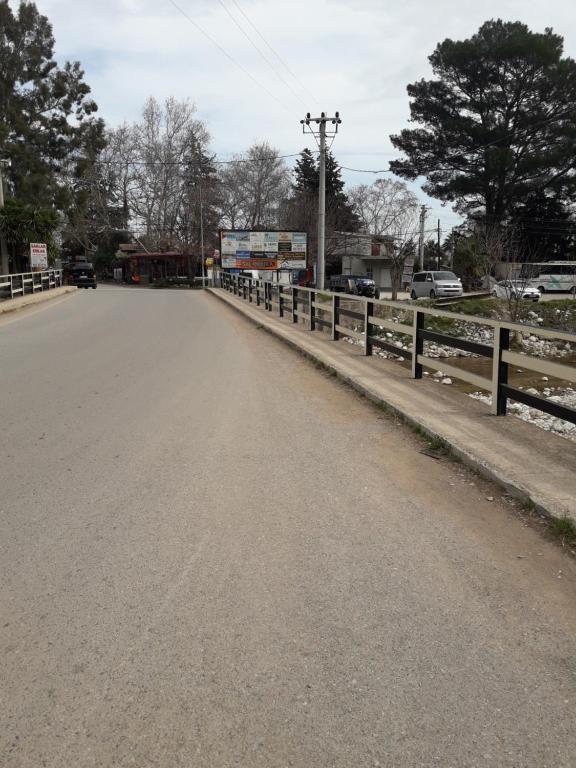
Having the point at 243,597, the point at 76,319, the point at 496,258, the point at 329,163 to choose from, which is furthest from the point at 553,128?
the point at 243,597

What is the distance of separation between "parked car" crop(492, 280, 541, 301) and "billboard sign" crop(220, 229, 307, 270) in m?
16.8

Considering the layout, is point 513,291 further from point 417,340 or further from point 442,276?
point 417,340

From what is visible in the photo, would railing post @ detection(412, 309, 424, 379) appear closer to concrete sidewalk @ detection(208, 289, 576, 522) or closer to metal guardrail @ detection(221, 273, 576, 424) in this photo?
metal guardrail @ detection(221, 273, 576, 424)

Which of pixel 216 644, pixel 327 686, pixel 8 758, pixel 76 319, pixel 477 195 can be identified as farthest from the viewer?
pixel 477 195

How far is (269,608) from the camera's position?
11.0 ft

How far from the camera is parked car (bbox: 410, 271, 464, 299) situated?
42500 millimetres

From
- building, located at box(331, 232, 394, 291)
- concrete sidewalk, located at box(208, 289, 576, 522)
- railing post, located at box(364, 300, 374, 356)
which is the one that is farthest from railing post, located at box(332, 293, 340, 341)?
building, located at box(331, 232, 394, 291)

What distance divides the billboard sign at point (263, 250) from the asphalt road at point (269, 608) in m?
44.8

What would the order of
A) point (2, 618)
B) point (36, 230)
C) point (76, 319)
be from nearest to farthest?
point (2, 618) < point (76, 319) < point (36, 230)

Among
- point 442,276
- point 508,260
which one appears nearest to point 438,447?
point 442,276

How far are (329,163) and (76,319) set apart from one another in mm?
63946

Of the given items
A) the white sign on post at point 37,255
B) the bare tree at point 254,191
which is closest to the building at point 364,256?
the bare tree at point 254,191

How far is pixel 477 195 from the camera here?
2263 inches

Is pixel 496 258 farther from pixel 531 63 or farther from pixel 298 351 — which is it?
pixel 298 351
